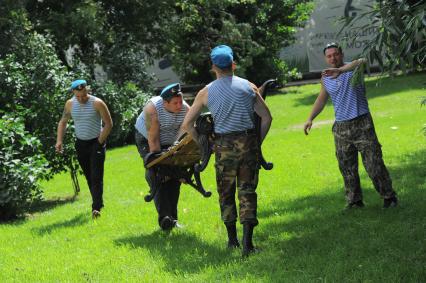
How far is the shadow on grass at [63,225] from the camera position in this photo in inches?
327

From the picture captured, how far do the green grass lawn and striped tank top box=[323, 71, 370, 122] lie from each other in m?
1.05

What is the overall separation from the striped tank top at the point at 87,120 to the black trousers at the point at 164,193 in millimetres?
1568

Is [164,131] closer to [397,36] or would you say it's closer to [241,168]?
[241,168]

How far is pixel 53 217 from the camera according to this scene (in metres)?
9.46

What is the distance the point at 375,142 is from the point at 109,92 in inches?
505

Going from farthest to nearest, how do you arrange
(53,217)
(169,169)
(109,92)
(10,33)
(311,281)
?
(109,92) → (10,33) → (53,217) → (169,169) → (311,281)

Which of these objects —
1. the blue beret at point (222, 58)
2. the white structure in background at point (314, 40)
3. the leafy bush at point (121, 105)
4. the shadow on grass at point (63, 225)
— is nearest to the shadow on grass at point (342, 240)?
the blue beret at point (222, 58)

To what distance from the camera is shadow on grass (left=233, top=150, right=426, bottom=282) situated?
509 centimetres

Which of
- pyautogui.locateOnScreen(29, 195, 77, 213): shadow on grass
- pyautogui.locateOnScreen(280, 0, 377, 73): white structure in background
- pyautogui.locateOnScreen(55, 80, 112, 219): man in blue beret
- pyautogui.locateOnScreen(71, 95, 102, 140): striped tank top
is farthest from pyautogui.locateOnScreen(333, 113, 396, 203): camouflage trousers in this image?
pyautogui.locateOnScreen(280, 0, 377, 73): white structure in background

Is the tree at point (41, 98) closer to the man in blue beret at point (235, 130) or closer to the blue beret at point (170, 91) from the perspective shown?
the blue beret at point (170, 91)

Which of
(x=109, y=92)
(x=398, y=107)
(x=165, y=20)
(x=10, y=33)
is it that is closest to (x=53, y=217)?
(x=10, y=33)

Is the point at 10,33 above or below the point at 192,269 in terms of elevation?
above

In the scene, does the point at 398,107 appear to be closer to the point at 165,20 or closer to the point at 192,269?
the point at 165,20

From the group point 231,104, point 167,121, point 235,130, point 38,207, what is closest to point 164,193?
point 167,121
